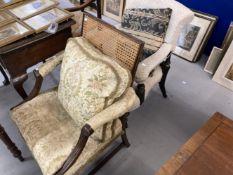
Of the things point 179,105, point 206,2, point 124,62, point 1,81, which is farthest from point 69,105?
point 206,2

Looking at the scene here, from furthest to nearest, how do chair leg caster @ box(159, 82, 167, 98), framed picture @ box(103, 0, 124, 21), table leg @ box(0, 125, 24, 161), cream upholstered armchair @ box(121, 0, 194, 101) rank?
framed picture @ box(103, 0, 124, 21) < chair leg caster @ box(159, 82, 167, 98) < cream upholstered armchair @ box(121, 0, 194, 101) < table leg @ box(0, 125, 24, 161)

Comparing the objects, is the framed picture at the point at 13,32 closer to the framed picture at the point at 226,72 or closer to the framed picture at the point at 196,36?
the framed picture at the point at 196,36

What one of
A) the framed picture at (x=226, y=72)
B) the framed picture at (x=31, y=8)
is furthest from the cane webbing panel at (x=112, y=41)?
the framed picture at (x=226, y=72)

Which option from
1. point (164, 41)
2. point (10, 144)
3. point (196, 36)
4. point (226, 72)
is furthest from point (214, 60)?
point (10, 144)

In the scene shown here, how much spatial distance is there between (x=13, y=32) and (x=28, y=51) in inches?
5.1

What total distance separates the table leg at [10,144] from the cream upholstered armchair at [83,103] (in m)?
0.11

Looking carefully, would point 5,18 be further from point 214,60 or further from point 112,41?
point 214,60

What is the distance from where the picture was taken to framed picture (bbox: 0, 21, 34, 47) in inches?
46.2

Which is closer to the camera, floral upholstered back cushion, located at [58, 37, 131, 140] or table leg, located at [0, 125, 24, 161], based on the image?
floral upholstered back cushion, located at [58, 37, 131, 140]

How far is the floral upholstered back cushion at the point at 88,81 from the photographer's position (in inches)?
39.9

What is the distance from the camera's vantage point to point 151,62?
4.46 feet

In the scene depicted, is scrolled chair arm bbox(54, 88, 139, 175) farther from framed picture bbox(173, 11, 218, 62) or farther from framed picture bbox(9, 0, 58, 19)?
framed picture bbox(173, 11, 218, 62)

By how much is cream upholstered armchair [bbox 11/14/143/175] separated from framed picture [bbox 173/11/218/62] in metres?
1.29

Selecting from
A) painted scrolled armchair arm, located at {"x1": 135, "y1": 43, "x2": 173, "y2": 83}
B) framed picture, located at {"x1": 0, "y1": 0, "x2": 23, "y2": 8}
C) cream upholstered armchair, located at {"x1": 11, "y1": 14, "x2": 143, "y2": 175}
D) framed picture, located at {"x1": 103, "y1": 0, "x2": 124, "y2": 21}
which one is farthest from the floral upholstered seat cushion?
framed picture, located at {"x1": 103, "y1": 0, "x2": 124, "y2": 21}
